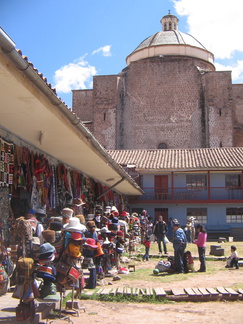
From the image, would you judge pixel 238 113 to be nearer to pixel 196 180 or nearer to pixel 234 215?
pixel 196 180

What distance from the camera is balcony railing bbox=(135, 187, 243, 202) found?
84.4 ft

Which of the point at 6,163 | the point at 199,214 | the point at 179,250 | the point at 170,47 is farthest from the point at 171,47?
the point at 6,163

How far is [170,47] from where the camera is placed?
36.9 metres

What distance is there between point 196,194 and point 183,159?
2.99 meters

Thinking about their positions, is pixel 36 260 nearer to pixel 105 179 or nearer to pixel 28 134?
pixel 28 134

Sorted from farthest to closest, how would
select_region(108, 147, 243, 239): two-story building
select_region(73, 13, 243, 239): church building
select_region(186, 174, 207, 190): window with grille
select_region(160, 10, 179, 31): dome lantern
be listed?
select_region(160, 10, 179, 31): dome lantern < select_region(73, 13, 243, 239): church building < select_region(186, 174, 207, 190): window with grille < select_region(108, 147, 243, 239): two-story building

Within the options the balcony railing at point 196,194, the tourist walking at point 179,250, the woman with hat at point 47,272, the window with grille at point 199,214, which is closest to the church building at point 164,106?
the balcony railing at point 196,194

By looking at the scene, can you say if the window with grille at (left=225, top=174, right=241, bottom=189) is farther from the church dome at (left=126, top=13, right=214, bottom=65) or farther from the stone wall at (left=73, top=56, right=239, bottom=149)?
the church dome at (left=126, top=13, right=214, bottom=65)

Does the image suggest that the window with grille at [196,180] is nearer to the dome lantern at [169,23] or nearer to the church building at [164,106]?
the church building at [164,106]

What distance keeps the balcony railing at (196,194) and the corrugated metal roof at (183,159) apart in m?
1.46

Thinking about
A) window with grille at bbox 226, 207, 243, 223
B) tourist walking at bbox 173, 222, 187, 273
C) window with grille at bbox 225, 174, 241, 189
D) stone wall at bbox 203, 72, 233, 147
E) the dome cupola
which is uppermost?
the dome cupola

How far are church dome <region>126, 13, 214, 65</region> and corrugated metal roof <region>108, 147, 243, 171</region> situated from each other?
36.7ft

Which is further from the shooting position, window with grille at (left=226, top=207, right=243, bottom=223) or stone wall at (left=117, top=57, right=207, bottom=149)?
stone wall at (left=117, top=57, right=207, bottom=149)

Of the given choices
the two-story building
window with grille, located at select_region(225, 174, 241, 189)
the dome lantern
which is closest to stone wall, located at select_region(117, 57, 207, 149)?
the two-story building
